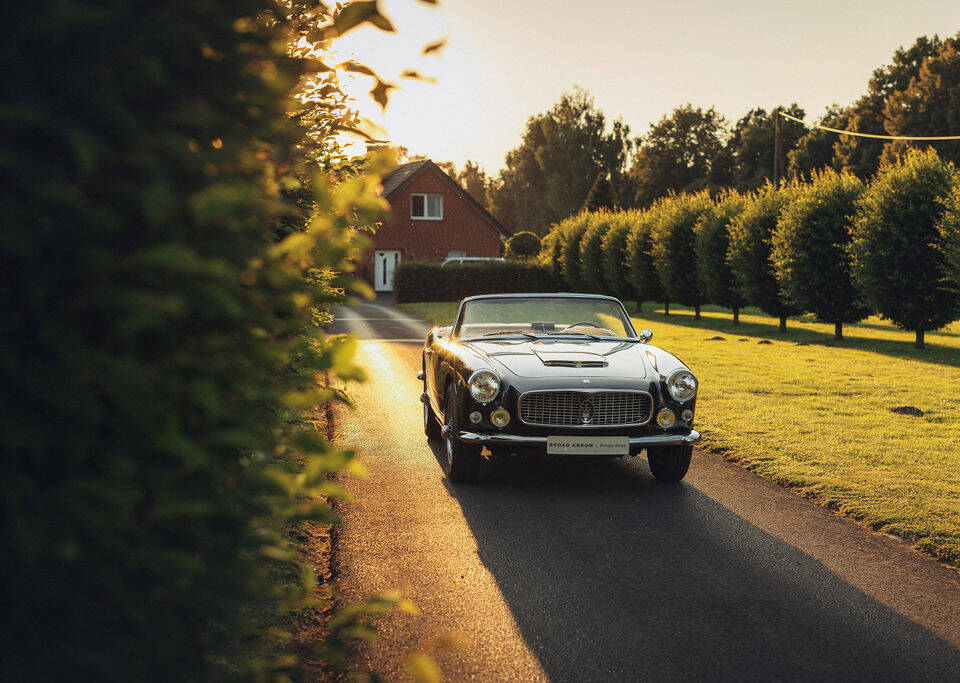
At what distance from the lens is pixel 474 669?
357 centimetres

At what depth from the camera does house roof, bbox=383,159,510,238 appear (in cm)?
4766

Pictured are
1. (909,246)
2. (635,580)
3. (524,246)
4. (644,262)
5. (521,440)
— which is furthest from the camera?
(524,246)

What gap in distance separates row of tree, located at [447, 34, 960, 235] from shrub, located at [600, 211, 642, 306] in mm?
28210

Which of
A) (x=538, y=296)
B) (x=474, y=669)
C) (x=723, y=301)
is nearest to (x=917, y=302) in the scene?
(x=723, y=301)

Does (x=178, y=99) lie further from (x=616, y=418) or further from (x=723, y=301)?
(x=723, y=301)

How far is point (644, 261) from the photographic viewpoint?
31.2 m

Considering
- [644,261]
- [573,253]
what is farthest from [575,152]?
[644,261]

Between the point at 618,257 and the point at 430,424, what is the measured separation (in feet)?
85.7

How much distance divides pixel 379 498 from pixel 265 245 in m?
4.86

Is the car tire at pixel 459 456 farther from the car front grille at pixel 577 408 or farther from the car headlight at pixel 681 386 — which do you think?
the car headlight at pixel 681 386

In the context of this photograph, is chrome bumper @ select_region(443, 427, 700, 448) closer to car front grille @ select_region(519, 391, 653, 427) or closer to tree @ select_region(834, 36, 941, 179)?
car front grille @ select_region(519, 391, 653, 427)

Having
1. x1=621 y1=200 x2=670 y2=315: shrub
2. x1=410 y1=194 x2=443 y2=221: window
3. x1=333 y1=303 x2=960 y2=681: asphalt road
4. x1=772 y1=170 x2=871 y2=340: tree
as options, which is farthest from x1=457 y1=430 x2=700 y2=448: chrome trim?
x1=410 y1=194 x2=443 y2=221: window

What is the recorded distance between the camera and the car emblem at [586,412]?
6539 mm

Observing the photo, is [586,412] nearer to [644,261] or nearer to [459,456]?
[459,456]
